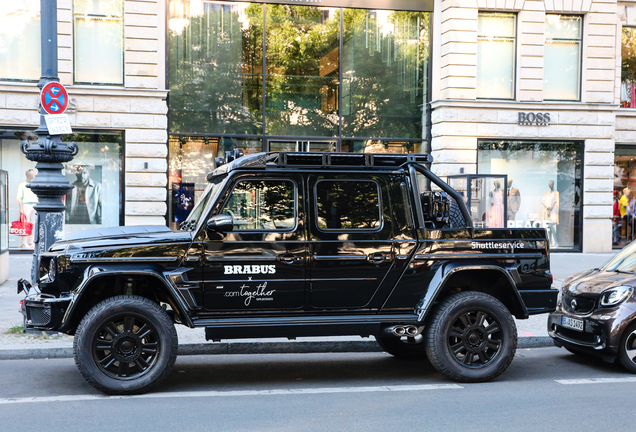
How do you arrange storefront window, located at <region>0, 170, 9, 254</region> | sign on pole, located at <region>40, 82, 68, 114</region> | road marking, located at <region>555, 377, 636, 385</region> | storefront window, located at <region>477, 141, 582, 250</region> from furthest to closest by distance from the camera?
storefront window, located at <region>477, 141, 582, 250</region>
storefront window, located at <region>0, 170, 9, 254</region>
sign on pole, located at <region>40, 82, 68, 114</region>
road marking, located at <region>555, 377, 636, 385</region>

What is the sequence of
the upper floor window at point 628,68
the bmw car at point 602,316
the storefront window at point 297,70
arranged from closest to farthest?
the bmw car at point 602,316
the storefront window at point 297,70
the upper floor window at point 628,68

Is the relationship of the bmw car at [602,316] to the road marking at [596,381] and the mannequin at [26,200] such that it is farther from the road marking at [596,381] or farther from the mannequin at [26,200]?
the mannequin at [26,200]

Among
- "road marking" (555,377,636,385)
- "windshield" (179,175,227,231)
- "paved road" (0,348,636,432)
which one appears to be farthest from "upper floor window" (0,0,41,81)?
"road marking" (555,377,636,385)

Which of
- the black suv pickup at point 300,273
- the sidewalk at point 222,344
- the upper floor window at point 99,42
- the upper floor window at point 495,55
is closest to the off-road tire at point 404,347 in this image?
the sidewalk at point 222,344

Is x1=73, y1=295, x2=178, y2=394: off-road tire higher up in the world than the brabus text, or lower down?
lower down

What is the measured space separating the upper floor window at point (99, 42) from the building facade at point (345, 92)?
0.13ft

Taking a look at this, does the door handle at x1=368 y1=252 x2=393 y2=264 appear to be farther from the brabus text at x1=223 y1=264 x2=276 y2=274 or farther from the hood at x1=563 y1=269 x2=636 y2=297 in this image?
the hood at x1=563 y1=269 x2=636 y2=297

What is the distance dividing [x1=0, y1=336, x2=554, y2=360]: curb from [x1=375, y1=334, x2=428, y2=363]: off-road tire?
364mm

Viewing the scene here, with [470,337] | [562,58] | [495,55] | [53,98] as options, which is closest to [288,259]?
[470,337]

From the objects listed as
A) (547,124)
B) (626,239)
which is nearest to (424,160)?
(547,124)

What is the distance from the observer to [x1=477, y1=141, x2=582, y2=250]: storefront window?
774 inches

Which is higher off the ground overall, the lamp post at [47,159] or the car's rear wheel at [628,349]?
the lamp post at [47,159]

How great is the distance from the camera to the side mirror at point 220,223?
5.71m

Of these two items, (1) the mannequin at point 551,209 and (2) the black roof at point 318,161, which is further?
(1) the mannequin at point 551,209
